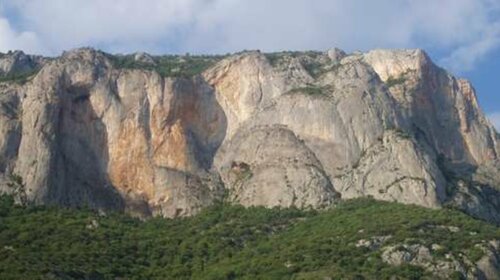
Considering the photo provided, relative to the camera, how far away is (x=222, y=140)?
153 m

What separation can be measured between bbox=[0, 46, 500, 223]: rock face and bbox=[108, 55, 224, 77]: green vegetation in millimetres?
2603

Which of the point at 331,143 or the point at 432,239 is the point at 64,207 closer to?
the point at 331,143

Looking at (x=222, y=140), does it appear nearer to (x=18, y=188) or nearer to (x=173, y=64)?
(x=173, y=64)

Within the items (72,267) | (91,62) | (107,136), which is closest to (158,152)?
(107,136)

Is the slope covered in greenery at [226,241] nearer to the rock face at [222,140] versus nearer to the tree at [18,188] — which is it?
the tree at [18,188]

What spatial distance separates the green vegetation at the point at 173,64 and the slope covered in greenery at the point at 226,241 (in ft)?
94.7

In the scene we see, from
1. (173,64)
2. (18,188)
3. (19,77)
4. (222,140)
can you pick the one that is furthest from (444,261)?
(19,77)

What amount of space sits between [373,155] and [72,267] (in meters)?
50.4

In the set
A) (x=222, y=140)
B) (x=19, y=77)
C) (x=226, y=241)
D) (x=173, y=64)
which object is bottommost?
(x=226, y=241)

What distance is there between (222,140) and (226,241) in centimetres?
3200

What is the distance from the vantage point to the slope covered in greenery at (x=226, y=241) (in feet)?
352

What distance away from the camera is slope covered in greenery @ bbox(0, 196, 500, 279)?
107250mm

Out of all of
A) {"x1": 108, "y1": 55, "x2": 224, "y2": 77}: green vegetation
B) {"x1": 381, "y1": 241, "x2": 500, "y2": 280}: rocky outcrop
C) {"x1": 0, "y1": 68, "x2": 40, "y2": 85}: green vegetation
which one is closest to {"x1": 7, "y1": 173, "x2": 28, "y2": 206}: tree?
{"x1": 0, "y1": 68, "x2": 40, "y2": 85}: green vegetation

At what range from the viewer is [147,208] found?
144500 mm
